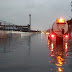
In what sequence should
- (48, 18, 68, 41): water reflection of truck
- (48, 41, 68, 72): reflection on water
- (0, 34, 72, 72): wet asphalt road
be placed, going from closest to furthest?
(0, 34, 72, 72): wet asphalt road → (48, 41, 68, 72): reflection on water → (48, 18, 68, 41): water reflection of truck

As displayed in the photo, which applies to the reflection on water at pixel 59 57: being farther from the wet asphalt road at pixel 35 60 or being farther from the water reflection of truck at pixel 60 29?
the water reflection of truck at pixel 60 29

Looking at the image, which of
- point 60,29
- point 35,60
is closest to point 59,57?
point 35,60

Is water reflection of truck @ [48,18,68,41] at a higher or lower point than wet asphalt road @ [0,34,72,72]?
higher

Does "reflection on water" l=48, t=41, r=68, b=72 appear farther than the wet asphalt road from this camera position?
Yes

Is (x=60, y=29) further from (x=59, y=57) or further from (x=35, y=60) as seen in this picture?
(x=35, y=60)

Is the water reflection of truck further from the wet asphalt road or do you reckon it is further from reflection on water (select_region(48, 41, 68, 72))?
the wet asphalt road

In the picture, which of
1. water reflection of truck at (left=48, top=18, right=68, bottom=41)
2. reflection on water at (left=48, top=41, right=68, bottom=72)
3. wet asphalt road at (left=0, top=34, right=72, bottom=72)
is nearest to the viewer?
wet asphalt road at (left=0, top=34, right=72, bottom=72)

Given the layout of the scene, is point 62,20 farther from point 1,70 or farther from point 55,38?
point 1,70

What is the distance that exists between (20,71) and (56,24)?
52.1ft

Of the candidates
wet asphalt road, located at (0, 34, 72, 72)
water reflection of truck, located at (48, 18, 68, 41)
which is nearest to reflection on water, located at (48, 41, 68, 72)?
wet asphalt road, located at (0, 34, 72, 72)

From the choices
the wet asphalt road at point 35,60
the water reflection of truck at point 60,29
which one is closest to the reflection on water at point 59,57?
the wet asphalt road at point 35,60

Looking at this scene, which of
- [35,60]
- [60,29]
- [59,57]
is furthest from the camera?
[60,29]

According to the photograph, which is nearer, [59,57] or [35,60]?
[35,60]

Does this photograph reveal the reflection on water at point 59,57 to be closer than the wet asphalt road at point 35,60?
No
